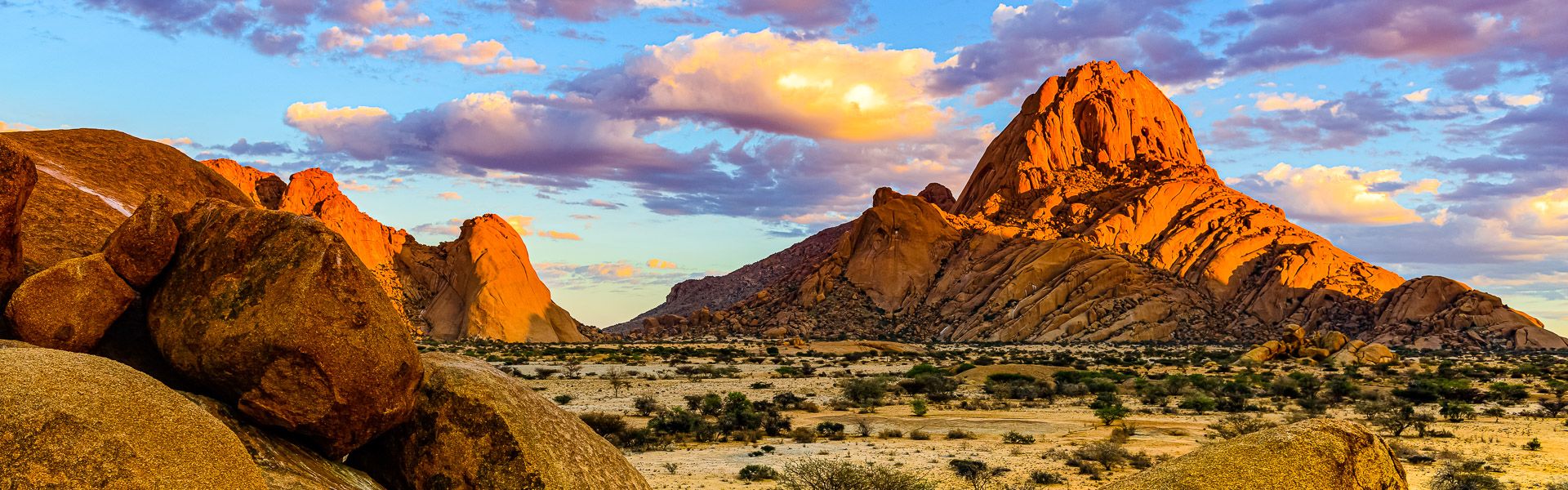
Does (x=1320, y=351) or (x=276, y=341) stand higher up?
(x=1320, y=351)

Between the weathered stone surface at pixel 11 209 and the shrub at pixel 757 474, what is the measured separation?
13113 millimetres

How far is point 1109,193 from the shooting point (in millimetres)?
134000

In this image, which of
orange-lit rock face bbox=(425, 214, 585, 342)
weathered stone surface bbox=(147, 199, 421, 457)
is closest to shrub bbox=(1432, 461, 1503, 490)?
weathered stone surface bbox=(147, 199, 421, 457)

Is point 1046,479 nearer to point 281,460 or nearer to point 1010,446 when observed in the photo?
point 1010,446

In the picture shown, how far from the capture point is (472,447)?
22.6ft

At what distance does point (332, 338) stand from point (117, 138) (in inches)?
199

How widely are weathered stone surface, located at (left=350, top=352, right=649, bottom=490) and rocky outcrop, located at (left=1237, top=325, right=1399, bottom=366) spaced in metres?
57.9

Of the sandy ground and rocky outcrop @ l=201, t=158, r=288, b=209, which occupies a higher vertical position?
rocky outcrop @ l=201, t=158, r=288, b=209

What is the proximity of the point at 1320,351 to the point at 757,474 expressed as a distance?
54812mm

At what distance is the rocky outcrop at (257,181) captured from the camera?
4427 inches

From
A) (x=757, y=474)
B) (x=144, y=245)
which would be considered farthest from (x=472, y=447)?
(x=757, y=474)

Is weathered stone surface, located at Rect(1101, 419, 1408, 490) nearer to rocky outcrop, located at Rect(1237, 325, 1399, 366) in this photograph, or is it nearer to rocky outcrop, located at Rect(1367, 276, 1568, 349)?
rocky outcrop, located at Rect(1237, 325, 1399, 366)

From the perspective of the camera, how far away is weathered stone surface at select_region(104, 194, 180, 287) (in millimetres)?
6359

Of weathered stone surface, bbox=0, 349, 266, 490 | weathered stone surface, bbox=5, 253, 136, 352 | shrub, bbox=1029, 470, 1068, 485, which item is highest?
weathered stone surface, bbox=5, 253, 136, 352
